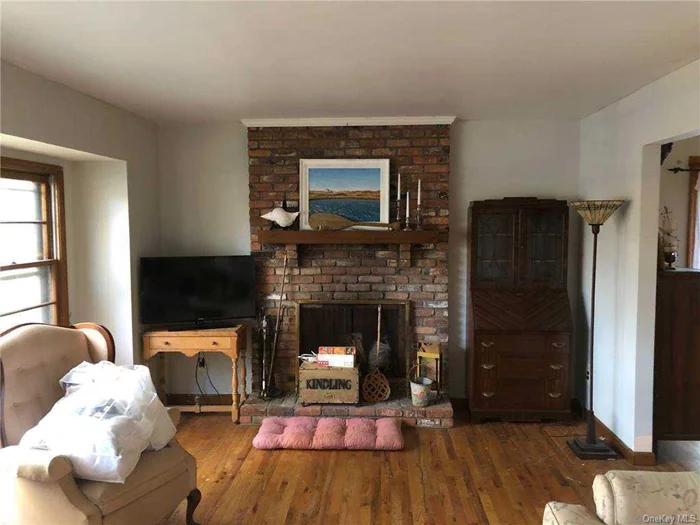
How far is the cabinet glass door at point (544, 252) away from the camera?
155 inches

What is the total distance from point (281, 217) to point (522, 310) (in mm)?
1998

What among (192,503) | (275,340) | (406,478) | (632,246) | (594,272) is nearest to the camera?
(192,503)

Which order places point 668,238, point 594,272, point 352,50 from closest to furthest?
1. point 352,50
2. point 594,272
3. point 668,238

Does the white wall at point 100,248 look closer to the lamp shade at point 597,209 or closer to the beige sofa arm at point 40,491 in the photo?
the beige sofa arm at point 40,491

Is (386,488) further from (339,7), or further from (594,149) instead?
(594,149)

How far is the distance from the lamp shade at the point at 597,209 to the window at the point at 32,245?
3526mm

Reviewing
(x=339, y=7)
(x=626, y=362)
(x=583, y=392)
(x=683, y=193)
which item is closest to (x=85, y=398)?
(x=339, y=7)

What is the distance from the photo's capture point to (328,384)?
3.89 m

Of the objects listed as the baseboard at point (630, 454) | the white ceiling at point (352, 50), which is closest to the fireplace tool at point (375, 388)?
the baseboard at point (630, 454)

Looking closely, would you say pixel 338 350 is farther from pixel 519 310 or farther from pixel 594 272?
pixel 594 272

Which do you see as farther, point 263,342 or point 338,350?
point 263,342

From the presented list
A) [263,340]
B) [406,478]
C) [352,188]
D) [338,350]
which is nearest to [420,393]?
A: [338,350]

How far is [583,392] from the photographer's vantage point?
4.12 metres

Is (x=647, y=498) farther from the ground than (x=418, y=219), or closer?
closer
